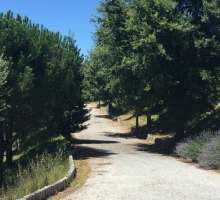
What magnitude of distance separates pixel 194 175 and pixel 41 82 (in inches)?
313

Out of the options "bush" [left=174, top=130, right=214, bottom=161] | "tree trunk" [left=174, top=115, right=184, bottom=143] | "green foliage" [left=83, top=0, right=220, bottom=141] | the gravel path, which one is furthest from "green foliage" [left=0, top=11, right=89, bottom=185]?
"tree trunk" [left=174, top=115, right=184, bottom=143]

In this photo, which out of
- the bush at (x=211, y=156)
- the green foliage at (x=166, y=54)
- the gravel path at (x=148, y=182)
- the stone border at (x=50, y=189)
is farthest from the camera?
the green foliage at (x=166, y=54)

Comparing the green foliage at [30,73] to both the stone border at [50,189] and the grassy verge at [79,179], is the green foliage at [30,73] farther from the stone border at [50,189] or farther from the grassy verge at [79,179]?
the stone border at [50,189]

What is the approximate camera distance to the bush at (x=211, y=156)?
12227 mm

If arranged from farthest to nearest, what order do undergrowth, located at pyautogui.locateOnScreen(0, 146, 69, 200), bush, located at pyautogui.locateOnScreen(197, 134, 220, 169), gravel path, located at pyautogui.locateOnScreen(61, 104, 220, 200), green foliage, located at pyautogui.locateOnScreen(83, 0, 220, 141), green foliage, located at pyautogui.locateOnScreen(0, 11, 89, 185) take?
green foliage, located at pyautogui.locateOnScreen(83, 0, 220, 141), green foliage, located at pyautogui.locateOnScreen(0, 11, 89, 185), bush, located at pyautogui.locateOnScreen(197, 134, 220, 169), undergrowth, located at pyautogui.locateOnScreen(0, 146, 69, 200), gravel path, located at pyautogui.locateOnScreen(61, 104, 220, 200)

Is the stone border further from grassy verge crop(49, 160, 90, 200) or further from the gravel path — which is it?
the gravel path

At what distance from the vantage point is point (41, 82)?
15.4 meters

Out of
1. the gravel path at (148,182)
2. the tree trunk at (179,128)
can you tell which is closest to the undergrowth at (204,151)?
the gravel path at (148,182)

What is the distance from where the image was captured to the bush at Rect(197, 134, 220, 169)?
1223 cm

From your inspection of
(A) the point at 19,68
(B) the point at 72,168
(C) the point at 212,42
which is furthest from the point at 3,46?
(C) the point at 212,42

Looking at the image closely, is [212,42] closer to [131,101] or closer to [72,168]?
[131,101]

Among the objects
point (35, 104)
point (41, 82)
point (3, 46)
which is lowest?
point (35, 104)

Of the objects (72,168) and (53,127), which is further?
(53,127)

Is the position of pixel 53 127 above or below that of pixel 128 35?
below
